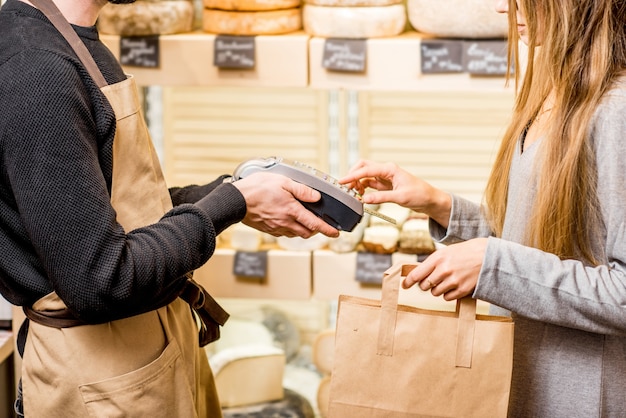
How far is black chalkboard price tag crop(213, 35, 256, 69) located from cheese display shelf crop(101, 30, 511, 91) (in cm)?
2

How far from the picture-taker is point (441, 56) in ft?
6.70

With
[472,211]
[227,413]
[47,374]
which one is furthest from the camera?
[227,413]

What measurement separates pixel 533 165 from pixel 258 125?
1.38 meters

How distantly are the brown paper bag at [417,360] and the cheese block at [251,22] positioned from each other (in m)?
0.99

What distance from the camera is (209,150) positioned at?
8.71 feet

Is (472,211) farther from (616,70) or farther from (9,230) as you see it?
(9,230)

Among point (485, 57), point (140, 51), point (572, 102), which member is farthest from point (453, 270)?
point (140, 51)

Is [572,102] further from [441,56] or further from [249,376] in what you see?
[249,376]

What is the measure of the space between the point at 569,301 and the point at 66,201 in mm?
798

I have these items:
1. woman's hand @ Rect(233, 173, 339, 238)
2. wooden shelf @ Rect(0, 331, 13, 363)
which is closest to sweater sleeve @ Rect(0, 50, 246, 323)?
woman's hand @ Rect(233, 173, 339, 238)

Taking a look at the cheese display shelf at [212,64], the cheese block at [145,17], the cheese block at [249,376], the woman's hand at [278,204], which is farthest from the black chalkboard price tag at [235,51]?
the cheese block at [249,376]

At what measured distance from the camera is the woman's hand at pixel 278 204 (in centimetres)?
147

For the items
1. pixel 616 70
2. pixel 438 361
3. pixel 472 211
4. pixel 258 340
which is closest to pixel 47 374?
pixel 438 361

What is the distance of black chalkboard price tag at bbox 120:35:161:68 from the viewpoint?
216 centimetres
